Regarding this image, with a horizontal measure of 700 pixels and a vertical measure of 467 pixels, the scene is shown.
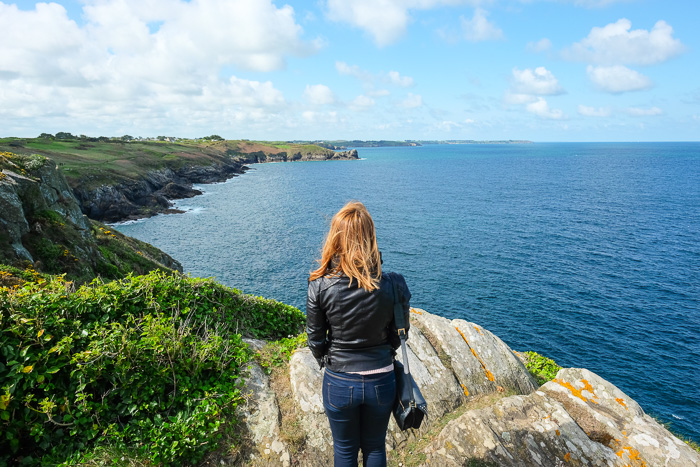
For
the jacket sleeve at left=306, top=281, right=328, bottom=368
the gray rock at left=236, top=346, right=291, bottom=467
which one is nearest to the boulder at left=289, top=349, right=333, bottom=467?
the gray rock at left=236, top=346, right=291, bottom=467

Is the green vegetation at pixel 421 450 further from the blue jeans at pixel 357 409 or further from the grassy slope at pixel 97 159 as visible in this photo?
the grassy slope at pixel 97 159

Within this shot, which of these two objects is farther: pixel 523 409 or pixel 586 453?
pixel 523 409

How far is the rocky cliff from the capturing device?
22.1 feet

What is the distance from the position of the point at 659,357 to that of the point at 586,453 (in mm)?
28362

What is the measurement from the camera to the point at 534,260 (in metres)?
46.1

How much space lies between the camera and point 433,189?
10750 centimetres

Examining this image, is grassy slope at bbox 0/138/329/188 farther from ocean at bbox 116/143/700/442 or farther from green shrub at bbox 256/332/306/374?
green shrub at bbox 256/332/306/374

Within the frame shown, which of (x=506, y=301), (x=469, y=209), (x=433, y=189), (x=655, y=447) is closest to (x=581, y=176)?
(x=433, y=189)

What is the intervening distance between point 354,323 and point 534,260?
156ft

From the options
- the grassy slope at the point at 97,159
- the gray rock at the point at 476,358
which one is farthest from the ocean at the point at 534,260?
the gray rock at the point at 476,358

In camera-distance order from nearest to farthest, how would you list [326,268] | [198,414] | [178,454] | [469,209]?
[326,268]
[178,454]
[198,414]
[469,209]

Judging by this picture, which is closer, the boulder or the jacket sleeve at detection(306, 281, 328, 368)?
the jacket sleeve at detection(306, 281, 328, 368)

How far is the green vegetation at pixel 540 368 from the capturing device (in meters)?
12.3

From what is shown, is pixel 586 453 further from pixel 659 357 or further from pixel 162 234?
pixel 162 234
